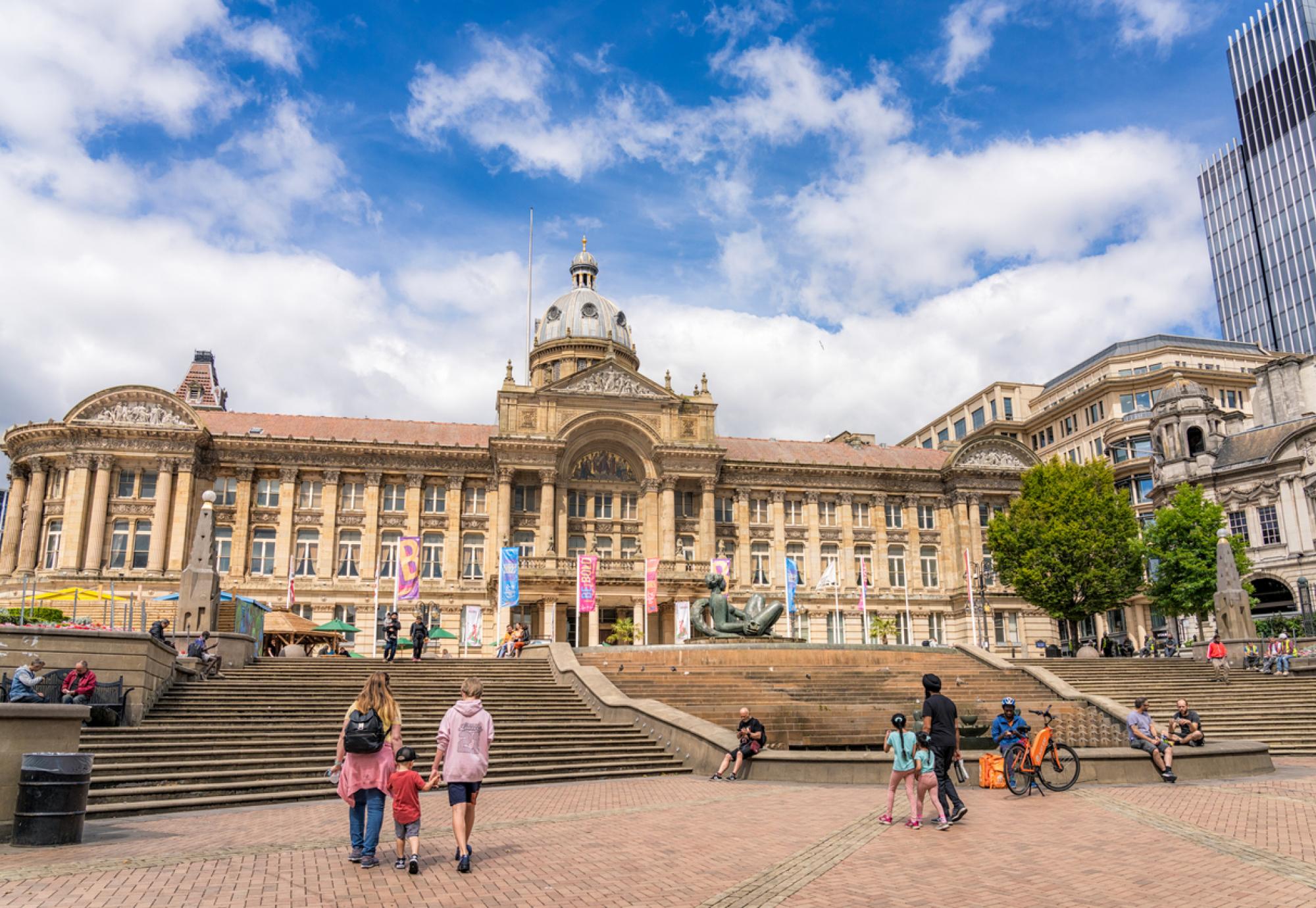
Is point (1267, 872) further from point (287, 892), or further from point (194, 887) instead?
point (194, 887)

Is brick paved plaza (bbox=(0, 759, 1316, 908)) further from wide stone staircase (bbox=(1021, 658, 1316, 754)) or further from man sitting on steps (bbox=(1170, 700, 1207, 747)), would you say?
wide stone staircase (bbox=(1021, 658, 1316, 754))

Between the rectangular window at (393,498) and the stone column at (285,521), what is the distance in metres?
5.13

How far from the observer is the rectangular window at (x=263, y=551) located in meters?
56.8

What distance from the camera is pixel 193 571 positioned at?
27.6 m

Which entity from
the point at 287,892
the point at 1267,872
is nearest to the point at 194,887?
the point at 287,892

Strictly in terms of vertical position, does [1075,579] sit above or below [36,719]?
above

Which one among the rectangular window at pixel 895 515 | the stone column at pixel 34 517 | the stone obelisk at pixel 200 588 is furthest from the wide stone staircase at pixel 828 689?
the stone column at pixel 34 517

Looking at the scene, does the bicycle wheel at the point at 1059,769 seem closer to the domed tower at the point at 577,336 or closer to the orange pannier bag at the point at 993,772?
the orange pannier bag at the point at 993,772

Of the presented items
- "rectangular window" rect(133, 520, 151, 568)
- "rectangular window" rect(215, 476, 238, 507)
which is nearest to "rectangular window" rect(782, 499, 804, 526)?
"rectangular window" rect(215, 476, 238, 507)

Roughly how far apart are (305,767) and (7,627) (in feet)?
22.8

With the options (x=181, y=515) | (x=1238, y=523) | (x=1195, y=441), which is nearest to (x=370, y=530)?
(x=181, y=515)

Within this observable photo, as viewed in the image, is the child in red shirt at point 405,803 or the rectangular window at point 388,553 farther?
the rectangular window at point 388,553

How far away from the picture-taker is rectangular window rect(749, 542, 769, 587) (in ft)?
205

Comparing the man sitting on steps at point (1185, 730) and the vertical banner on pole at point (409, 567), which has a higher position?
the vertical banner on pole at point (409, 567)
